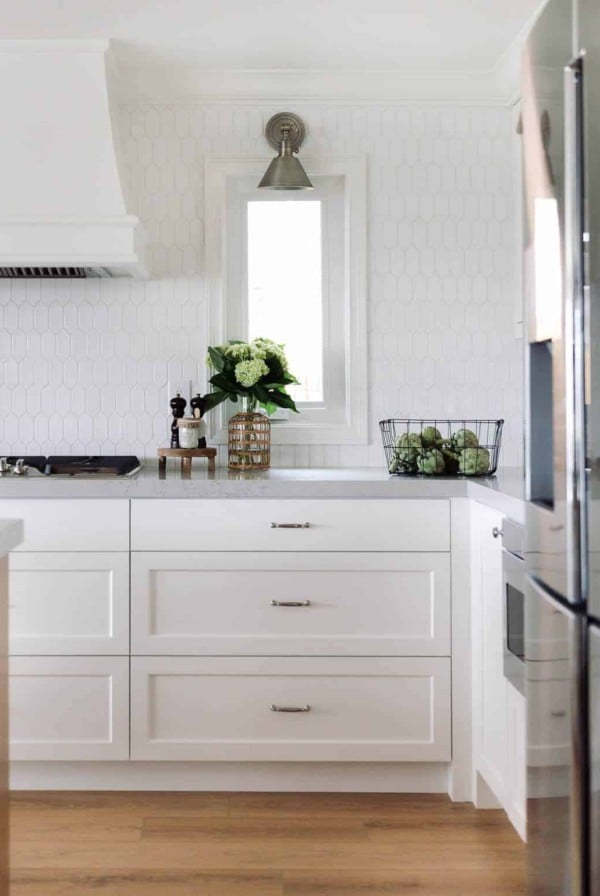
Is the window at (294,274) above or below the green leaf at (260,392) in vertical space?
above

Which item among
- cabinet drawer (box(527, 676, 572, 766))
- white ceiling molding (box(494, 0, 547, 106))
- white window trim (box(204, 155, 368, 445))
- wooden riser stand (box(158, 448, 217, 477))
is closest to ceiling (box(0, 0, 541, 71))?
white ceiling molding (box(494, 0, 547, 106))

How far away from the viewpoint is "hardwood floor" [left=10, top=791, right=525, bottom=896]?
2297 millimetres

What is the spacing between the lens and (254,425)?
3279 mm

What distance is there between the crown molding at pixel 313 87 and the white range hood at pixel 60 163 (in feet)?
1.02

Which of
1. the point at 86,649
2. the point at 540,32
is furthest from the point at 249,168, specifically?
the point at 540,32

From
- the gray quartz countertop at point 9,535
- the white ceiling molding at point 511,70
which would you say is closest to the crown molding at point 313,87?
the white ceiling molding at point 511,70

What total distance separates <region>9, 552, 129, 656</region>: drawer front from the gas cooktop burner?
278 mm

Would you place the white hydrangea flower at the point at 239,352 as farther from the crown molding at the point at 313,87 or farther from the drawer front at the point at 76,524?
the crown molding at the point at 313,87

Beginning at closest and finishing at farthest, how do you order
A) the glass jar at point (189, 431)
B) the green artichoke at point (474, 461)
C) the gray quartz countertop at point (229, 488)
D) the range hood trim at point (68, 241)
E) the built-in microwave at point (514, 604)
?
the built-in microwave at point (514, 604) < the gray quartz countertop at point (229, 488) < the green artichoke at point (474, 461) < the range hood trim at point (68, 241) < the glass jar at point (189, 431)

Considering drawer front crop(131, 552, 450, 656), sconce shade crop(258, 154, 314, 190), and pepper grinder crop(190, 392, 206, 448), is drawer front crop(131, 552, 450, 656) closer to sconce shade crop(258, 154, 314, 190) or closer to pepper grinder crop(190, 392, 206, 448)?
pepper grinder crop(190, 392, 206, 448)

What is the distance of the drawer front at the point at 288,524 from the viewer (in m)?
2.82

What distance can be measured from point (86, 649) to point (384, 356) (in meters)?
1.47

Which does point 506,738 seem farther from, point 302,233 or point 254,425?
point 302,233

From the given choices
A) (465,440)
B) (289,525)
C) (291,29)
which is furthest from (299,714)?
(291,29)
